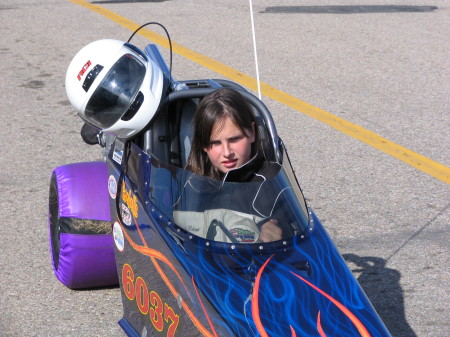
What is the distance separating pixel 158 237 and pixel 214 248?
32 centimetres

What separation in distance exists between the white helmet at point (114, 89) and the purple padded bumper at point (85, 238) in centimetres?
56

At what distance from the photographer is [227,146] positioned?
4.07 m

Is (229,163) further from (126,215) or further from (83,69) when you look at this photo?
(83,69)

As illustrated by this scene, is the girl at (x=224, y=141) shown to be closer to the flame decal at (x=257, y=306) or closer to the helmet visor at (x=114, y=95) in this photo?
the helmet visor at (x=114, y=95)

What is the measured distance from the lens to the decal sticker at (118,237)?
4.34 meters

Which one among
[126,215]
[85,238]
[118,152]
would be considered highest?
[118,152]

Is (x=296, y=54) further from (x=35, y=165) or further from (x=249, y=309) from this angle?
(x=249, y=309)

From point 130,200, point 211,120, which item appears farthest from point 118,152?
point 211,120

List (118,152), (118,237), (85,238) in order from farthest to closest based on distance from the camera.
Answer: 1. (85,238)
2. (118,152)
3. (118,237)

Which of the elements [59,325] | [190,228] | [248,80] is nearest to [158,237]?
[190,228]

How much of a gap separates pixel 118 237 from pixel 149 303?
574mm

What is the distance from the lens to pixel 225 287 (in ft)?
11.6

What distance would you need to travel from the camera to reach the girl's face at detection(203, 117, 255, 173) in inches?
160

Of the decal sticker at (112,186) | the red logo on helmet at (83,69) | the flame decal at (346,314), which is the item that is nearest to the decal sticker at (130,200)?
the decal sticker at (112,186)
